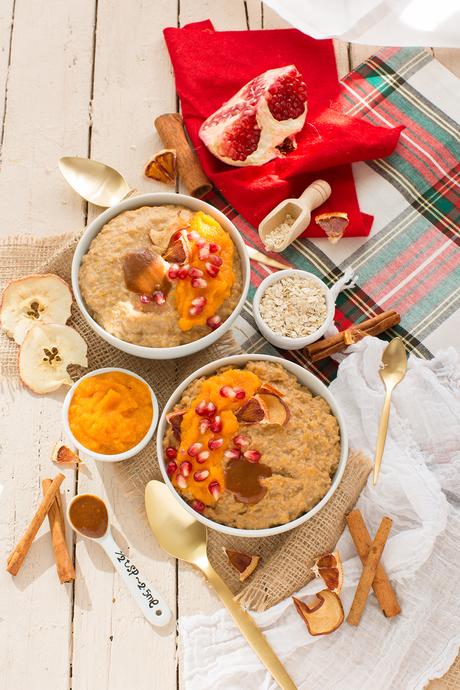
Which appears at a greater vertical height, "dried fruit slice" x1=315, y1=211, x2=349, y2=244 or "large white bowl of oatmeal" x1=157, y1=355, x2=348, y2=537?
"dried fruit slice" x1=315, y1=211, x2=349, y2=244

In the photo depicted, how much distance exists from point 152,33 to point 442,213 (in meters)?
1.72

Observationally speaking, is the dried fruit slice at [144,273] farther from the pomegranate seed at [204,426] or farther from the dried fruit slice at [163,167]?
the dried fruit slice at [163,167]

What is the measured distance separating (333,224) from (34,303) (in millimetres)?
1383

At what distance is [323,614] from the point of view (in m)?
2.82

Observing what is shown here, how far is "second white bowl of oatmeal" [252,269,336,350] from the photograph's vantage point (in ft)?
10.1

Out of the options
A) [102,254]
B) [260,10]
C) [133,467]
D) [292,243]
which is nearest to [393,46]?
[260,10]

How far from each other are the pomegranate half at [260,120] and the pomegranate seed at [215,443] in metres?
1.39

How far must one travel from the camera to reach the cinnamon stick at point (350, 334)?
10.3 feet

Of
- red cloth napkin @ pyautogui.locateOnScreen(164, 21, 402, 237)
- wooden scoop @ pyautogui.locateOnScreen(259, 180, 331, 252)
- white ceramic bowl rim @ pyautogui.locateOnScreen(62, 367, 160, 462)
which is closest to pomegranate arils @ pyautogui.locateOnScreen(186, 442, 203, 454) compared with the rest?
white ceramic bowl rim @ pyautogui.locateOnScreen(62, 367, 160, 462)

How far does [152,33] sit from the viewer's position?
3.72m

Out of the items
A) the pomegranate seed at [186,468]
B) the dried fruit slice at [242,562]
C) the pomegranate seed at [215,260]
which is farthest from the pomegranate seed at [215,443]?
the pomegranate seed at [215,260]

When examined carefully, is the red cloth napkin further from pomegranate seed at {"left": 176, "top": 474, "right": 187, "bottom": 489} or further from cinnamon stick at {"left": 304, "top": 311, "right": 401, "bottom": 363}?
pomegranate seed at {"left": 176, "top": 474, "right": 187, "bottom": 489}

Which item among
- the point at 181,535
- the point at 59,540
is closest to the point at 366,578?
the point at 181,535

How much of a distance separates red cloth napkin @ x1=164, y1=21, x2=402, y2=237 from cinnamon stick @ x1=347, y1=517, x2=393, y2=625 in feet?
4.53
